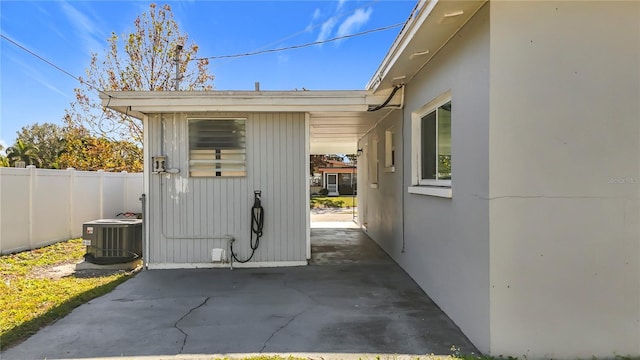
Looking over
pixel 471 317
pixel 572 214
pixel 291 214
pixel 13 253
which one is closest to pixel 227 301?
pixel 291 214

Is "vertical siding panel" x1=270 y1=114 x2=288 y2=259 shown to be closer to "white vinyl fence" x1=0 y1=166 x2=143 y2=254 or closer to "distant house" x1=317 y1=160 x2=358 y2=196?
"white vinyl fence" x1=0 y1=166 x2=143 y2=254

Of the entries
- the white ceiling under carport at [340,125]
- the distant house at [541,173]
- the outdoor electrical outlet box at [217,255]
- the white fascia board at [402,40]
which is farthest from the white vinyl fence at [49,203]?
the distant house at [541,173]

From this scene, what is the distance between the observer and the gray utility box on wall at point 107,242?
21.4 ft

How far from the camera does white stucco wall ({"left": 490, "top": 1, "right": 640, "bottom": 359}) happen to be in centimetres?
310

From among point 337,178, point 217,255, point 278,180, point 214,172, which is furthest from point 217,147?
point 337,178

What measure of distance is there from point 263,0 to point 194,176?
5.81 m

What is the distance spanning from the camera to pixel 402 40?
432 cm

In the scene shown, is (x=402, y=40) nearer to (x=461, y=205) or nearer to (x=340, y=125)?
(x=461, y=205)

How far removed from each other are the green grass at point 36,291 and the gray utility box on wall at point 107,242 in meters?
0.49

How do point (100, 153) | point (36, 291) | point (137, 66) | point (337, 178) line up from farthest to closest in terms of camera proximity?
point (337, 178)
point (100, 153)
point (137, 66)
point (36, 291)

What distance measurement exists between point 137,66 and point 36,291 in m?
11.8

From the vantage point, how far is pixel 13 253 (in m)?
7.62

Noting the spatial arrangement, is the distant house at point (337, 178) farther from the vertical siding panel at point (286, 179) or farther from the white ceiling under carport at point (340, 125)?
the vertical siding panel at point (286, 179)

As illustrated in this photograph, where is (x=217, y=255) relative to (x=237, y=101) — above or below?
below
